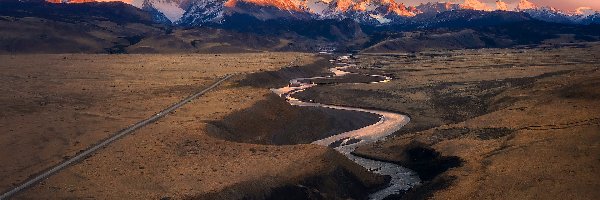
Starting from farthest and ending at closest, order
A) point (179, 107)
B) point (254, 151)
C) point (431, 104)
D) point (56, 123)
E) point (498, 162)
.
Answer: point (431, 104) → point (179, 107) → point (56, 123) → point (254, 151) → point (498, 162)

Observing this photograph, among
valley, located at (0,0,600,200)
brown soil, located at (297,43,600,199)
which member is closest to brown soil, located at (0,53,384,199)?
valley, located at (0,0,600,200)

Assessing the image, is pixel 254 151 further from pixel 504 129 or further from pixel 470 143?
pixel 504 129

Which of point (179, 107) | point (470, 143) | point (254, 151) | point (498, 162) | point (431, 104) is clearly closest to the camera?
point (498, 162)

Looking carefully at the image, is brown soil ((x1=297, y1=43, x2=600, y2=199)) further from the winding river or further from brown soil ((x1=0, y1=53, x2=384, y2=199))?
brown soil ((x1=0, y1=53, x2=384, y2=199))

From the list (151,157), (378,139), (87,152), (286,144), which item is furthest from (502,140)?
(87,152)

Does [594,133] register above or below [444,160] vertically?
above

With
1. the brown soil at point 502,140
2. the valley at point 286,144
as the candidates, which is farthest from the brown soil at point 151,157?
the brown soil at point 502,140

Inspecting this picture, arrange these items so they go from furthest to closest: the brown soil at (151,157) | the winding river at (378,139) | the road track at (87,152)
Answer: the winding river at (378,139) < the brown soil at (151,157) < the road track at (87,152)

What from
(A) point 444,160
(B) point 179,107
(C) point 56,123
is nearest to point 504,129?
(A) point 444,160

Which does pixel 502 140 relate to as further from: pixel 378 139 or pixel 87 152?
pixel 87 152

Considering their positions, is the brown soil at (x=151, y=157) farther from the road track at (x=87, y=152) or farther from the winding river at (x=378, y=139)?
the winding river at (x=378, y=139)

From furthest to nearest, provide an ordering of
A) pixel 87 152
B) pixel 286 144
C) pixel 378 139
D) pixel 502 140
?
pixel 378 139 < pixel 286 144 < pixel 502 140 < pixel 87 152
